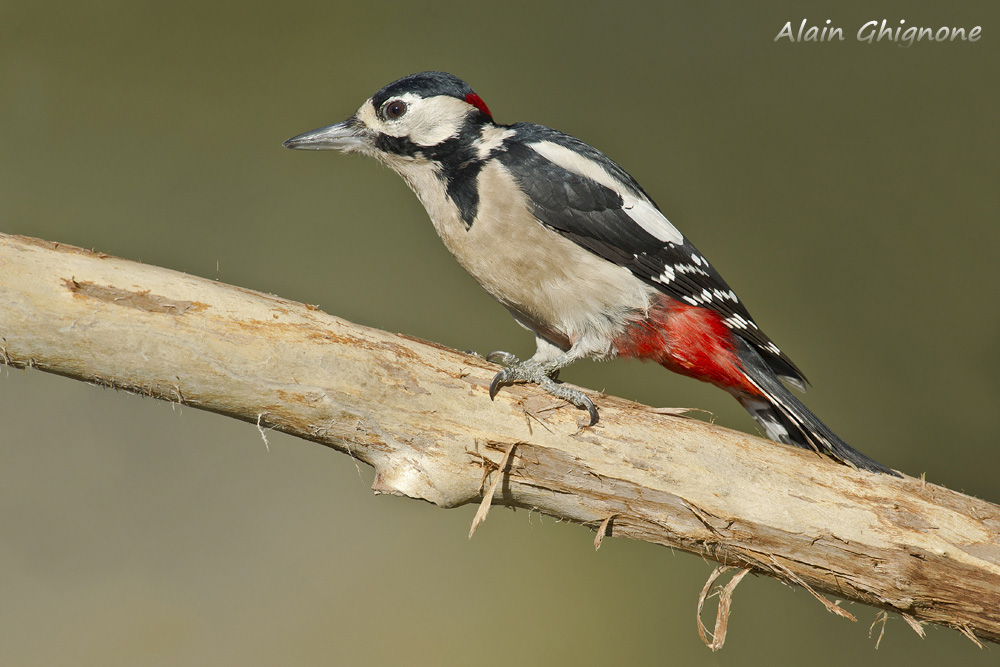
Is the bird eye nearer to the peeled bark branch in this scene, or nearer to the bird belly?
the bird belly

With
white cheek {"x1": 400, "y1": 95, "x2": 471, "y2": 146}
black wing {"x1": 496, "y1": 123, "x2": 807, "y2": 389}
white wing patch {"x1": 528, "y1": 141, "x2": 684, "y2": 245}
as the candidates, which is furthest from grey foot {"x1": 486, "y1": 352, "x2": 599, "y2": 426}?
white cheek {"x1": 400, "y1": 95, "x2": 471, "y2": 146}

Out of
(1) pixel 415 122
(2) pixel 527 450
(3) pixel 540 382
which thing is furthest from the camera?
(1) pixel 415 122

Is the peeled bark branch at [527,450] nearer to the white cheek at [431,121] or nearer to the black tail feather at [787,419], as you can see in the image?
the black tail feather at [787,419]

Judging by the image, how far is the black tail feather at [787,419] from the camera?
4.85ft

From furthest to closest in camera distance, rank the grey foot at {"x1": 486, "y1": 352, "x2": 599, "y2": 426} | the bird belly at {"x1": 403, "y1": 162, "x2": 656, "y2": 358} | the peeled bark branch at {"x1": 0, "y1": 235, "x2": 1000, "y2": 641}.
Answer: the bird belly at {"x1": 403, "y1": 162, "x2": 656, "y2": 358} → the grey foot at {"x1": 486, "y1": 352, "x2": 599, "y2": 426} → the peeled bark branch at {"x1": 0, "y1": 235, "x2": 1000, "y2": 641}

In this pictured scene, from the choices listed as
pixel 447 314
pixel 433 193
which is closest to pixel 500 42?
pixel 447 314

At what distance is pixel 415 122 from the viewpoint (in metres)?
1.62

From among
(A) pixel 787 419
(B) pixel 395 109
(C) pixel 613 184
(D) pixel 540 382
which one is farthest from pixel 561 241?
(A) pixel 787 419

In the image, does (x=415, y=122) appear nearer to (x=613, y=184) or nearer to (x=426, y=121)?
(x=426, y=121)

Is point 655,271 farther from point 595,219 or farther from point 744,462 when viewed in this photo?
point 744,462

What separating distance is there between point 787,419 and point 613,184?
64cm

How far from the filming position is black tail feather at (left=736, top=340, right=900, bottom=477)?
1479 mm

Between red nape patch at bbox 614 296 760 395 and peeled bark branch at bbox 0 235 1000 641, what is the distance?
9.4 inches

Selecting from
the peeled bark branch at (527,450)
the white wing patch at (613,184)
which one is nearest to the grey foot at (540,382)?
the peeled bark branch at (527,450)
